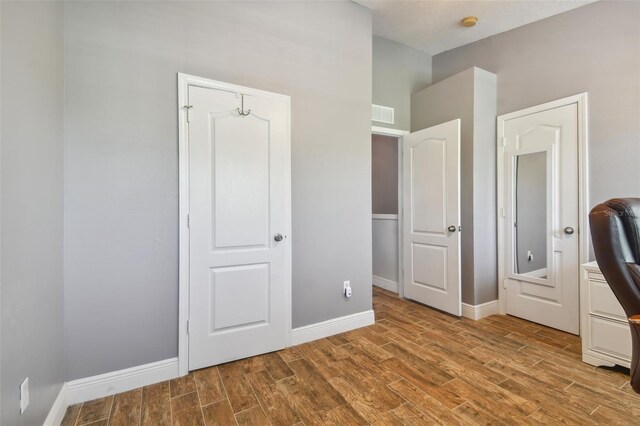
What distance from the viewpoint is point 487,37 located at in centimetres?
336

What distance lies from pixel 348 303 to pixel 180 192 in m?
1.79

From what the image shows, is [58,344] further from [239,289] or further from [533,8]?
[533,8]

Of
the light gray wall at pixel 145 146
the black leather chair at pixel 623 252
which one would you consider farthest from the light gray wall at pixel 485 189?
the black leather chair at pixel 623 252

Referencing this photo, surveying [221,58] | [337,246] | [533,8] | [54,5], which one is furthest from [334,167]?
[533,8]

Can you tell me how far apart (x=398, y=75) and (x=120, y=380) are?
4040 mm

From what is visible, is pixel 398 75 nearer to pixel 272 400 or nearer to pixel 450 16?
pixel 450 16

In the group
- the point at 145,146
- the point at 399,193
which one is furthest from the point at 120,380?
the point at 399,193

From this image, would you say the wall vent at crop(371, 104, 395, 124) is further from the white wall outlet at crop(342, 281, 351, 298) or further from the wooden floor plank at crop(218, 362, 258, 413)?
the wooden floor plank at crop(218, 362, 258, 413)

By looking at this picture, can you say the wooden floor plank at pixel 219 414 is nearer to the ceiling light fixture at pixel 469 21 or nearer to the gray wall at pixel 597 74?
the gray wall at pixel 597 74

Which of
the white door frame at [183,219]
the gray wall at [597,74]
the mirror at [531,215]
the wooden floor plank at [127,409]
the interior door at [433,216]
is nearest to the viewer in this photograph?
the wooden floor plank at [127,409]

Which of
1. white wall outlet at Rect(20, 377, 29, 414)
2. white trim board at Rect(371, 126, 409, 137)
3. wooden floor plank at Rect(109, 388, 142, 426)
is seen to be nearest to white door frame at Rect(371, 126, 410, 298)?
white trim board at Rect(371, 126, 409, 137)

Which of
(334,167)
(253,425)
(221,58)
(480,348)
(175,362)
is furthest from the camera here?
(334,167)

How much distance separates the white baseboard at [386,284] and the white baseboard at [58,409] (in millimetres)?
3389

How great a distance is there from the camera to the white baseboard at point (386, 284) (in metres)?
3.98
